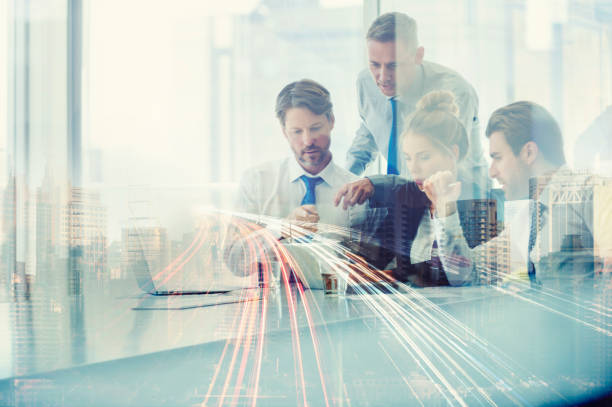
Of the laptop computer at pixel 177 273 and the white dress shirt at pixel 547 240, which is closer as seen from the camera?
the white dress shirt at pixel 547 240

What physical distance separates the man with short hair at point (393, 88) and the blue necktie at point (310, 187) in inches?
6.6

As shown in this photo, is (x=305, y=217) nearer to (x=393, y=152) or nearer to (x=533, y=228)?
(x=393, y=152)

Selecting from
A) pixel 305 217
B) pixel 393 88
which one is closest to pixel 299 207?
pixel 305 217

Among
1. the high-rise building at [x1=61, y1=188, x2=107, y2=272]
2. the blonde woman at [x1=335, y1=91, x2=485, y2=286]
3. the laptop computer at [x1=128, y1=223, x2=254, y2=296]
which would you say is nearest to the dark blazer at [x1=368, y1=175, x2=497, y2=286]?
the blonde woman at [x1=335, y1=91, x2=485, y2=286]

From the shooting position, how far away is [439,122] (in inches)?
82.0

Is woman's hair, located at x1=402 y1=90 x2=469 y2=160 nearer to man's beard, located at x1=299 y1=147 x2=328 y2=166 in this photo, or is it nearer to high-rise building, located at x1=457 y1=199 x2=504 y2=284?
high-rise building, located at x1=457 y1=199 x2=504 y2=284

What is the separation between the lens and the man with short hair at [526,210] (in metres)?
1.91

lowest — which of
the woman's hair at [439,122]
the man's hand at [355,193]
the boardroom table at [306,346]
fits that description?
the boardroom table at [306,346]

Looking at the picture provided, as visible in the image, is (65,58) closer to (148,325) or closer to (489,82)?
(148,325)

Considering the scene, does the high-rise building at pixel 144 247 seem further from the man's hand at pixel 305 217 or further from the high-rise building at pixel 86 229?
the man's hand at pixel 305 217

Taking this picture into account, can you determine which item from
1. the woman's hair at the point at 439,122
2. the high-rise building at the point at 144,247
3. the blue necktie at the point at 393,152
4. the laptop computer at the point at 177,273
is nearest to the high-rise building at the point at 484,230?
the woman's hair at the point at 439,122

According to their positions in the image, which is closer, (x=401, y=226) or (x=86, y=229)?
(x=401, y=226)

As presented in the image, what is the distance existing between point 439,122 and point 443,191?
1.07 feet

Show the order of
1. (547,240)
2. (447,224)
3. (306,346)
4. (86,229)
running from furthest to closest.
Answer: (86,229), (447,224), (547,240), (306,346)
